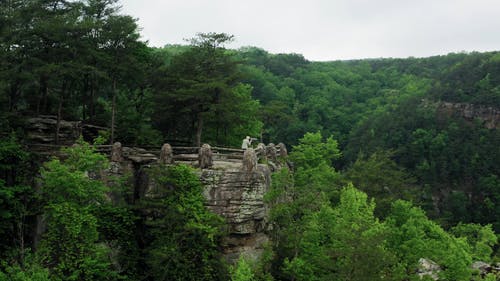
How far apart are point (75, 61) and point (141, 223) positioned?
908cm

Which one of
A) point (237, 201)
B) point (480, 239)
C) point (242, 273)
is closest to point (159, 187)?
point (237, 201)

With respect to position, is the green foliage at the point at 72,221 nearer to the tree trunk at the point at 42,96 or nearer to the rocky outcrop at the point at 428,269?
the tree trunk at the point at 42,96

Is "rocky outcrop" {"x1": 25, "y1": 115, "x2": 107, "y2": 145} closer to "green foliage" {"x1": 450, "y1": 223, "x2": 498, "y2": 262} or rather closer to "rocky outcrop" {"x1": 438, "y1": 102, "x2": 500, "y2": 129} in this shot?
"green foliage" {"x1": 450, "y1": 223, "x2": 498, "y2": 262}

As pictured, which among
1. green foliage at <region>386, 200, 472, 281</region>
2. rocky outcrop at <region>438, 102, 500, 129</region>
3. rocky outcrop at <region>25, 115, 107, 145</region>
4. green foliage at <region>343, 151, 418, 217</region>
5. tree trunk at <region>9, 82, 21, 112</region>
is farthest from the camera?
rocky outcrop at <region>438, 102, 500, 129</region>

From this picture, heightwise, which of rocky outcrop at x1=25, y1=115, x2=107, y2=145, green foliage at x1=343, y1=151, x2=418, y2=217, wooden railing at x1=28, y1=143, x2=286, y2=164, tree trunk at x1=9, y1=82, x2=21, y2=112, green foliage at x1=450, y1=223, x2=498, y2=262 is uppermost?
tree trunk at x1=9, y1=82, x2=21, y2=112

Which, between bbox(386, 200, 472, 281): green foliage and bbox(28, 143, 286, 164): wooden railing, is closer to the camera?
bbox(28, 143, 286, 164): wooden railing

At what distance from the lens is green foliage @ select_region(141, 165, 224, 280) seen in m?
21.6

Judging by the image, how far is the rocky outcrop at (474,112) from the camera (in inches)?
3425

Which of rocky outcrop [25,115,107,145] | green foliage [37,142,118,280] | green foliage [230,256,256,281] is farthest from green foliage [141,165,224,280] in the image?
rocky outcrop [25,115,107,145]

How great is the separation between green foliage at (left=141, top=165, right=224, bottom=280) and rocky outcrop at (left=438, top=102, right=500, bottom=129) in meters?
77.4

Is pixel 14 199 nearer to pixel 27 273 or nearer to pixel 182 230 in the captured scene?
pixel 27 273

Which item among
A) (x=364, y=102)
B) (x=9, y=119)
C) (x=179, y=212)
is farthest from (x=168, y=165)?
(x=364, y=102)

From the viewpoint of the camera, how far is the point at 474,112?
292 ft

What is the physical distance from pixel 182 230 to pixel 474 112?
80405 millimetres
